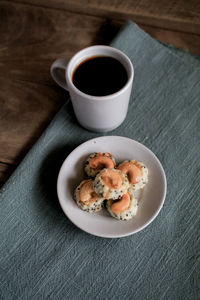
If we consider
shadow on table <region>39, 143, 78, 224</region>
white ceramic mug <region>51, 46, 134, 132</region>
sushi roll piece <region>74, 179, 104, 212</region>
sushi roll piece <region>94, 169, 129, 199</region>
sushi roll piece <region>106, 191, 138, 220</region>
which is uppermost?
white ceramic mug <region>51, 46, 134, 132</region>

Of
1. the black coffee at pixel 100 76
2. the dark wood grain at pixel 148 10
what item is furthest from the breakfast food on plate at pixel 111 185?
the dark wood grain at pixel 148 10

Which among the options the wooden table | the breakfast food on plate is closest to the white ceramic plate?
the breakfast food on plate

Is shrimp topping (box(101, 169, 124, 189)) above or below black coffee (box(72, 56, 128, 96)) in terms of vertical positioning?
below

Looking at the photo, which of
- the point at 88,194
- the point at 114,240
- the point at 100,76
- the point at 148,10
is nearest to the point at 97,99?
the point at 100,76

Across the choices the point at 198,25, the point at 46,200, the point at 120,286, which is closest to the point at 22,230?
the point at 46,200

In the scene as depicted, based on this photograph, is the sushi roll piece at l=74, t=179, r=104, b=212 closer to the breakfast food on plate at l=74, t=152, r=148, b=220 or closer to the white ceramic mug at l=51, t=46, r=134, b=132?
the breakfast food on plate at l=74, t=152, r=148, b=220

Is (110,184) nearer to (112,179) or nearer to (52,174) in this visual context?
(112,179)
